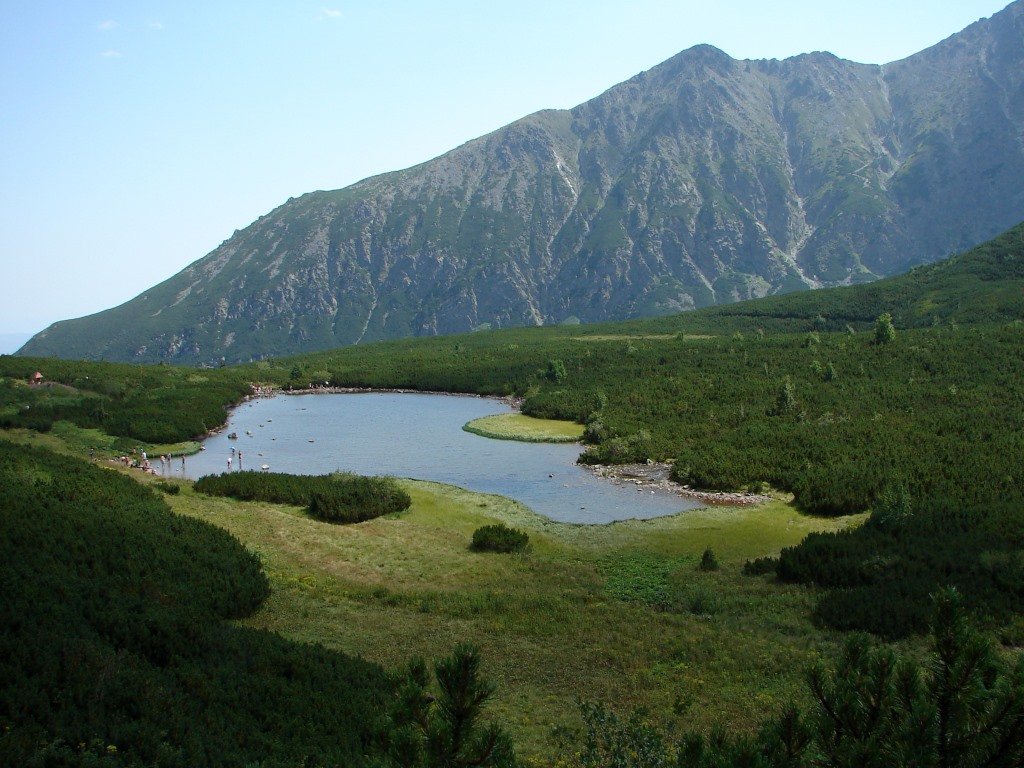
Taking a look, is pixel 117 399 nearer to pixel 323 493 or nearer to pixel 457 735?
pixel 323 493

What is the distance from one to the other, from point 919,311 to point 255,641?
150483 mm

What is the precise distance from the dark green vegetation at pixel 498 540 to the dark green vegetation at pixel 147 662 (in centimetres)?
1072

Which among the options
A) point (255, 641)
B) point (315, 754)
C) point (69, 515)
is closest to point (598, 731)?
point (315, 754)

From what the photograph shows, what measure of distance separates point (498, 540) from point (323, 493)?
38.0ft

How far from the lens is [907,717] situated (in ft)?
27.0

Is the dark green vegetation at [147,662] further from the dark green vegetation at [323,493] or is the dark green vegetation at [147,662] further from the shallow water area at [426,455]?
the shallow water area at [426,455]

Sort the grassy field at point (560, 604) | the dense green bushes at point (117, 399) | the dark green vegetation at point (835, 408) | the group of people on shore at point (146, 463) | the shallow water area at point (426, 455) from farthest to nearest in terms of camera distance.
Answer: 1. the dense green bushes at point (117, 399)
2. the group of people on shore at point (146, 463)
3. the shallow water area at point (426, 455)
4. the dark green vegetation at point (835, 408)
5. the grassy field at point (560, 604)

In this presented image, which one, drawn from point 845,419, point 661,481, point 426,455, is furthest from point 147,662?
point 845,419

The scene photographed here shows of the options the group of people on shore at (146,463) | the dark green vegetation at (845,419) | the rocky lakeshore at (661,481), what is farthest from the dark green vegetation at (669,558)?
the group of people on shore at (146,463)

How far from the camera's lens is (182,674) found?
17906 mm

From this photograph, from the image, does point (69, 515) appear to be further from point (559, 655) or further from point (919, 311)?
point (919, 311)

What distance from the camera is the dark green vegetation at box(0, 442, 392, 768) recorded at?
1438 centimetres

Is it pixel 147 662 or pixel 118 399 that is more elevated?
pixel 118 399

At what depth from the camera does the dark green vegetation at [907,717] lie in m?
7.99
